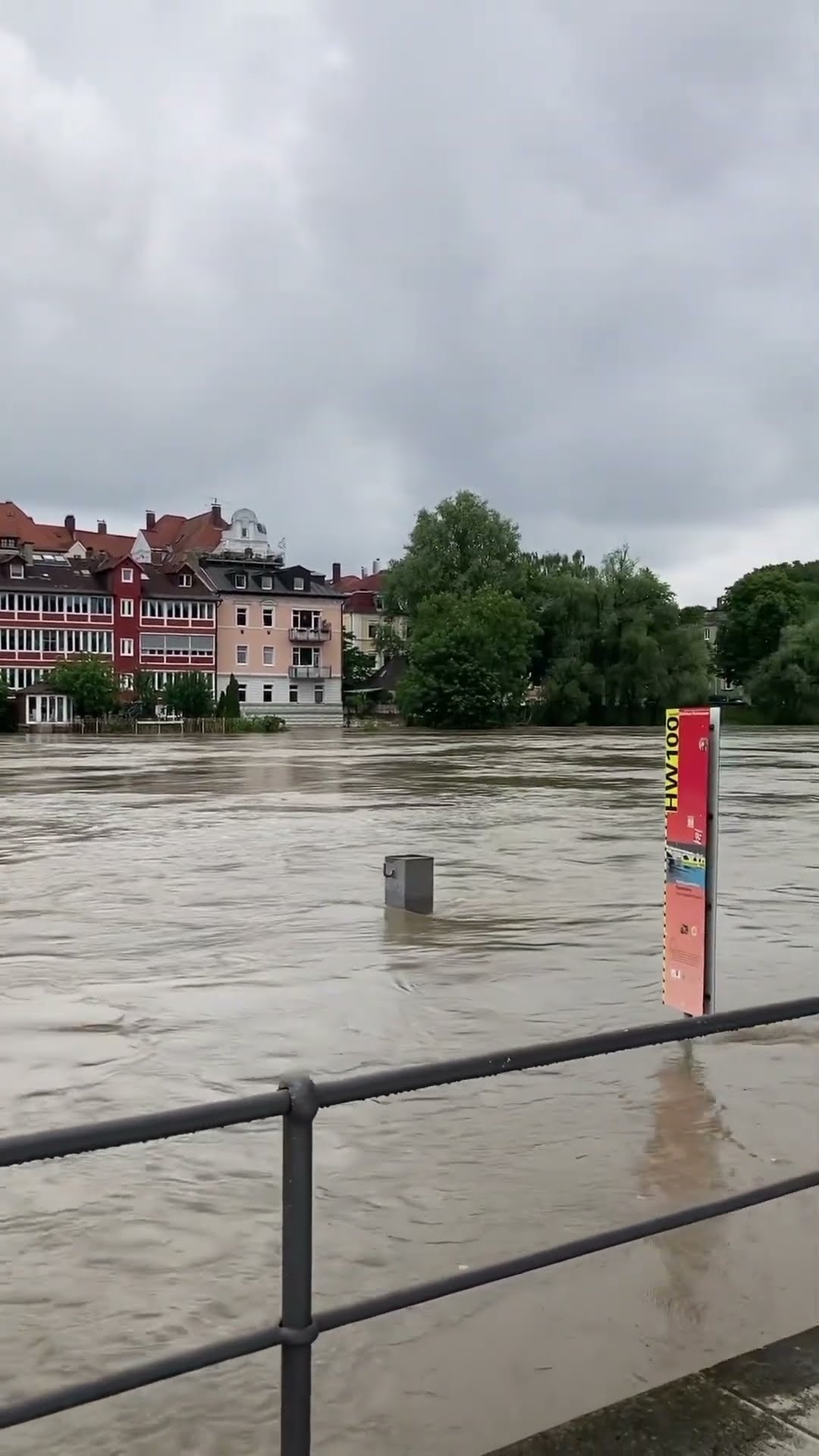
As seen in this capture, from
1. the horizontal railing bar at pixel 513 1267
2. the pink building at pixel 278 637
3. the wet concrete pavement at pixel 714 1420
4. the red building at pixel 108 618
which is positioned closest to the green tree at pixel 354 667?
the pink building at pixel 278 637

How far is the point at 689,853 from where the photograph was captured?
7.18 metres

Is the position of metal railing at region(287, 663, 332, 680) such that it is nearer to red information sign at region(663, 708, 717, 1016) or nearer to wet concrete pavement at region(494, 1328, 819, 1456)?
red information sign at region(663, 708, 717, 1016)

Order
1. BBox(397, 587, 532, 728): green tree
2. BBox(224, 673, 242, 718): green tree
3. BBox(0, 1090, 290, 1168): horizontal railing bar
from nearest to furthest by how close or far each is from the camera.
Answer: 1. BBox(0, 1090, 290, 1168): horizontal railing bar
2. BBox(397, 587, 532, 728): green tree
3. BBox(224, 673, 242, 718): green tree

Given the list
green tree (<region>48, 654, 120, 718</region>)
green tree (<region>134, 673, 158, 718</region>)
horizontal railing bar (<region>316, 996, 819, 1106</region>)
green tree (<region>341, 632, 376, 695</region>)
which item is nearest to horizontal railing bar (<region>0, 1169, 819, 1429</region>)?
horizontal railing bar (<region>316, 996, 819, 1106</region>)

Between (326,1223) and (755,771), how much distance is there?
3195 cm

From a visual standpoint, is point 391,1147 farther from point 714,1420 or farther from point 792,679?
point 792,679

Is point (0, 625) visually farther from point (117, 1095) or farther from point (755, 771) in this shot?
point (117, 1095)

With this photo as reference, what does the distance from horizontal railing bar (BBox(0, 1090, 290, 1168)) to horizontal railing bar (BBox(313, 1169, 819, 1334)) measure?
44cm

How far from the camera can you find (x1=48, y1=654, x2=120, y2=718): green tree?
84562 mm

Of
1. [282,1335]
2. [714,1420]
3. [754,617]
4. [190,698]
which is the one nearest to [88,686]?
[190,698]

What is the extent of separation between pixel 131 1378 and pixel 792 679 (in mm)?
82964

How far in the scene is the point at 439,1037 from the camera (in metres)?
7.50

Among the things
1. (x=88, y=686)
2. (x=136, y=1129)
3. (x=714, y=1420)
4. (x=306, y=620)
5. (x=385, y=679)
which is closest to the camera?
(x=136, y=1129)

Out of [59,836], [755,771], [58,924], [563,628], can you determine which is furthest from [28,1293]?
[563,628]
